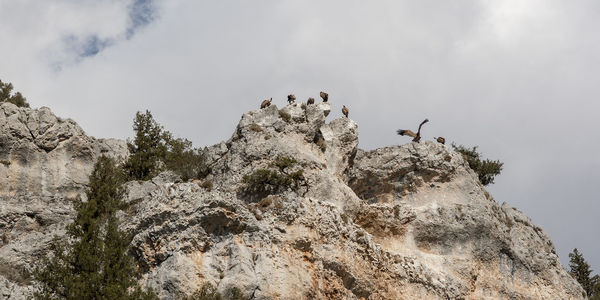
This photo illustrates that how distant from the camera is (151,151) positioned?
56312mm


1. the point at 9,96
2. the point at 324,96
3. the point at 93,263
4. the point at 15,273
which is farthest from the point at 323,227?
the point at 9,96

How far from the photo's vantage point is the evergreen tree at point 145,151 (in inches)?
2148

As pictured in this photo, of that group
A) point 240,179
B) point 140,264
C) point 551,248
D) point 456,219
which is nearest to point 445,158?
point 456,219

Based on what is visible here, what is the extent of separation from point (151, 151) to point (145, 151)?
1.53 ft

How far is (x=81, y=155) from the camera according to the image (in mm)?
48469

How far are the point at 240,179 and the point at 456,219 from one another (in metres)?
12.5

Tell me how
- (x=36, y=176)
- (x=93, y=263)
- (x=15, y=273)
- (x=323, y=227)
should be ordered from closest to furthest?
(x=93, y=263)
(x=15, y=273)
(x=323, y=227)
(x=36, y=176)

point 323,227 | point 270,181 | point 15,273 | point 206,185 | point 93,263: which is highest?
point 270,181

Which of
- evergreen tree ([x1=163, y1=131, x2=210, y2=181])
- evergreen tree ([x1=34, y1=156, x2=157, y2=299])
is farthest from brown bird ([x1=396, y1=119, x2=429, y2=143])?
evergreen tree ([x1=34, y1=156, x2=157, y2=299])

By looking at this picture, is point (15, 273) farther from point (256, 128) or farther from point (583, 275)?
point (583, 275)

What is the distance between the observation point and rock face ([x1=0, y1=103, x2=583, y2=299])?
120 feet

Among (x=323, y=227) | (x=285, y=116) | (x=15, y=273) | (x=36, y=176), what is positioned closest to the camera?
(x=15, y=273)

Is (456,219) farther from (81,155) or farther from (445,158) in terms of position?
(81,155)

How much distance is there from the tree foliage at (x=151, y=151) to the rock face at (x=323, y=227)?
4.32m
